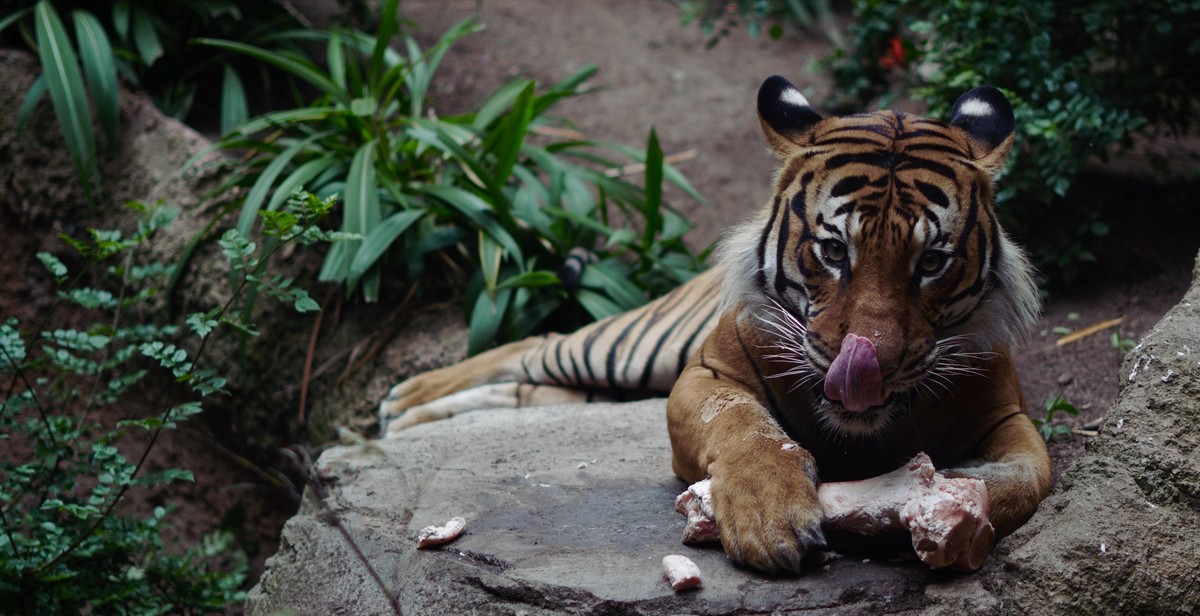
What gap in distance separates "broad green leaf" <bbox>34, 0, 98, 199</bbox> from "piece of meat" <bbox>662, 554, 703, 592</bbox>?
452cm

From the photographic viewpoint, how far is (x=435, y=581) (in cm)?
251

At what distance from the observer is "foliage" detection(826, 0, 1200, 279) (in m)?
4.57

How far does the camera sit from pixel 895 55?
20.8ft

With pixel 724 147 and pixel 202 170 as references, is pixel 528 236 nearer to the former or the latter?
pixel 202 170

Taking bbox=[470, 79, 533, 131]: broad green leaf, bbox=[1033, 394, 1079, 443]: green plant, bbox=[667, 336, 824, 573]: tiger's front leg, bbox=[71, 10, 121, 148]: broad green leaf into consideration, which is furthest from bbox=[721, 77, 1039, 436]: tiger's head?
Answer: bbox=[71, 10, 121, 148]: broad green leaf

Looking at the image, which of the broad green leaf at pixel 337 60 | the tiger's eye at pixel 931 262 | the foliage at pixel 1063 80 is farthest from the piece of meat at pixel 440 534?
the broad green leaf at pixel 337 60

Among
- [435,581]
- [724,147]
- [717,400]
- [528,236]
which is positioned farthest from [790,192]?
[724,147]

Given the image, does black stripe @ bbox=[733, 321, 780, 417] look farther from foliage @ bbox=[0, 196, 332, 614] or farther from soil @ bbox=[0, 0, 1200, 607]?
foliage @ bbox=[0, 196, 332, 614]

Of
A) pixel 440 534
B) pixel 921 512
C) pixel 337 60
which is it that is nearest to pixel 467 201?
pixel 337 60

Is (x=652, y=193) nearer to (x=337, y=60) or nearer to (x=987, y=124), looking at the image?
(x=337, y=60)

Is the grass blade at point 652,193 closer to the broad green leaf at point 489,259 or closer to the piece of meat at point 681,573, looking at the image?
the broad green leaf at point 489,259

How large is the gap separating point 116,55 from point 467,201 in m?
2.76

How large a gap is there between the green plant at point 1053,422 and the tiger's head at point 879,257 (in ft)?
3.22

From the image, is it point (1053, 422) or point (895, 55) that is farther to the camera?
point (895, 55)
